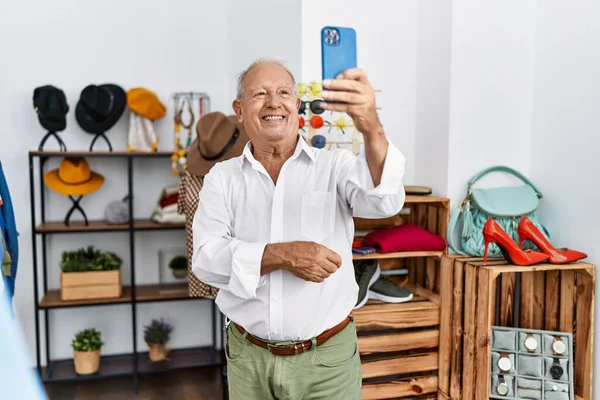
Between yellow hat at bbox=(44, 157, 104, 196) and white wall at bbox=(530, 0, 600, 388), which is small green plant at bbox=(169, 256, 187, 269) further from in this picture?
white wall at bbox=(530, 0, 600, 388)

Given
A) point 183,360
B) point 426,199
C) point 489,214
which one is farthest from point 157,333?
point 489,214

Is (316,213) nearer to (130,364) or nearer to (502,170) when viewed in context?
(502,170)

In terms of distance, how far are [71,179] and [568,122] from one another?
2.92m

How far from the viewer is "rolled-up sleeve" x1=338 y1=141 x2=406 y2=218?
141cm

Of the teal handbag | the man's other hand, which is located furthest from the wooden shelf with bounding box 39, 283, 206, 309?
the man's other hand

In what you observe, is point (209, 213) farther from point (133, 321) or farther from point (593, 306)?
point (133, 321)

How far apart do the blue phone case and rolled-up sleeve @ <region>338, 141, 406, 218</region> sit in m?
0.21

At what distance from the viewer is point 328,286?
173 cm

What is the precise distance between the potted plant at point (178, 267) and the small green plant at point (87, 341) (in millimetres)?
651

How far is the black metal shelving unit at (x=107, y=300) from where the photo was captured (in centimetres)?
379

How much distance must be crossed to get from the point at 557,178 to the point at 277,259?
1.81m

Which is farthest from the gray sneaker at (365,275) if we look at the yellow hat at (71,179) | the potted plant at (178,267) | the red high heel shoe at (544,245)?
the yellow hat at (71,179)

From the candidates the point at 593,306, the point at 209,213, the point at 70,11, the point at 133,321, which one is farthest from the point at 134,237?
the point at 593,306

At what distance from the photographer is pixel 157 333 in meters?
4.16
